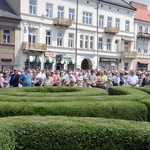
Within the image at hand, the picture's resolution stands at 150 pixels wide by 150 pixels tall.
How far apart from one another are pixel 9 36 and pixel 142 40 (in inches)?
1054

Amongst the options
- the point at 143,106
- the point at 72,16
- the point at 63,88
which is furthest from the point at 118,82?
the point at 72,16

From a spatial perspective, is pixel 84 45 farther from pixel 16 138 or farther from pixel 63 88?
pixel 16 138

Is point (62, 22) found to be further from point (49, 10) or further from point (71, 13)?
point (71, 13)

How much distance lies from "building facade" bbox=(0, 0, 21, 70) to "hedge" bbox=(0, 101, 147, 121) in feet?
99.2

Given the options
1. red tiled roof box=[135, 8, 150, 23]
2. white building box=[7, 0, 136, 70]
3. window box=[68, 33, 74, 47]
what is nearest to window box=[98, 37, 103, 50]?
white building box=[7, 0, 136, 70]

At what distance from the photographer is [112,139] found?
5656 mm

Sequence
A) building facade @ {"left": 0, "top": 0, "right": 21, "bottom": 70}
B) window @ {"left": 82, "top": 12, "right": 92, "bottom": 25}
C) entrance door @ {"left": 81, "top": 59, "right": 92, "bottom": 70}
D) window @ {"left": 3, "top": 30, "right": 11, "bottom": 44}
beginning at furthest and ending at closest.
A: entrance door @ {"left": 81, "top": 59, "right": 92, "bottom": 70} < window @ {"left": 82, "top": 12, "right": 92, "bottom": 25} < window @ {"left": 3, "top": 30, "right": 11, "bottom": 44} < building facade @ {"left": 0, "top": 0, "right": 21, "bottom": 70}

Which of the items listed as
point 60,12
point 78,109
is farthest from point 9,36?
point 78,109

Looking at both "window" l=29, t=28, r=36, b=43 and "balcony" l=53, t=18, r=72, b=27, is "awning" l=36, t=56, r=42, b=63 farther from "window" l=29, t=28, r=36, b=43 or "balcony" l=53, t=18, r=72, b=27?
"balcony" l=53, t=18, r=72, b=27

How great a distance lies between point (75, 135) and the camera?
5.69 meters

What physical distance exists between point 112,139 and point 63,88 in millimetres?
7106

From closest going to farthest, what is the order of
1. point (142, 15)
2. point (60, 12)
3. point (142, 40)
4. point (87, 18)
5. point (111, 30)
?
point (60, 12), point (87, 18), point (111, 30), point (142, 40), point (142, 15)

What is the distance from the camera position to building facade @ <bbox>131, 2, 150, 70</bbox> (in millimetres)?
55875

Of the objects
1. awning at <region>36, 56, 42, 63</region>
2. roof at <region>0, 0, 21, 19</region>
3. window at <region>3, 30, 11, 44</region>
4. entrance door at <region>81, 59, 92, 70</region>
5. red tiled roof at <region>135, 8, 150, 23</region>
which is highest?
red tiled roof at <region>135, 8, 150, 23</region>
